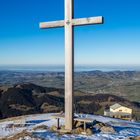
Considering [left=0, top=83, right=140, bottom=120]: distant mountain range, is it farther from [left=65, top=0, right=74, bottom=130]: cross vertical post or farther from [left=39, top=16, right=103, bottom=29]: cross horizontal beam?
[left=65, top=0, right=74, bottom=130]: cross vertical post

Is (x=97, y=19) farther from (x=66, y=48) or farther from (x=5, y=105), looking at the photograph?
(x=5, y=105)

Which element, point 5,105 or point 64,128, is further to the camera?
point 5,105

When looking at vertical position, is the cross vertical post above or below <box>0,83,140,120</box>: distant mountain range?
above

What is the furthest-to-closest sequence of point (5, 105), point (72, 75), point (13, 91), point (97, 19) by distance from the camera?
point (13, 91)
point (5, 105)
point (72, 75)
point (97, 19)

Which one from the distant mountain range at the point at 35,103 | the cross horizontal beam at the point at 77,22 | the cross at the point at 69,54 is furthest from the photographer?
the distant mountain range at the point at 35,103

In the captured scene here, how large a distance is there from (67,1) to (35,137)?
463 centimetres

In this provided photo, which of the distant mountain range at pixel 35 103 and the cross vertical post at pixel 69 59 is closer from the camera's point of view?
the cross vertical post at pixel 69 59

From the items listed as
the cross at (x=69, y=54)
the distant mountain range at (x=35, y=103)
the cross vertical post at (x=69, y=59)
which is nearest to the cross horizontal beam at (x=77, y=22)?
the cross at (x=69, y=54)

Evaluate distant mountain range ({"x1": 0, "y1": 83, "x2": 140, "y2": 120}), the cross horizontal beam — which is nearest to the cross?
the cross horizontal beam

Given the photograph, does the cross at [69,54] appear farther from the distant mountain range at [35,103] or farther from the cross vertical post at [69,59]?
the distant mountain range at [35,103]

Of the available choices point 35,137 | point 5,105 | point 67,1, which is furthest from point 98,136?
point 5,105

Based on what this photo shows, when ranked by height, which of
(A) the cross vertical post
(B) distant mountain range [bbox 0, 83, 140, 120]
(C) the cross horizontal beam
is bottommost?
(B) distant mountain range [bbox 0, 83, 140, 120]

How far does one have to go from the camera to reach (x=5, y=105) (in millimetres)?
85812

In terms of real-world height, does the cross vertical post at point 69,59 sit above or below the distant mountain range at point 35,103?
above
